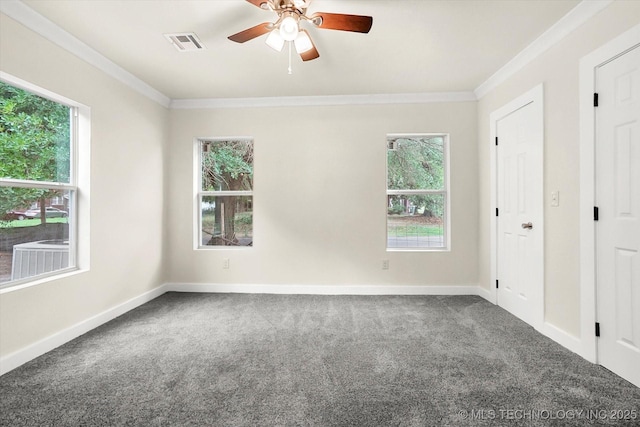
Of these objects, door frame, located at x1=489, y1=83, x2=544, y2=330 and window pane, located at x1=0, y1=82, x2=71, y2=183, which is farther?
door frame, located at x1=489, y1=83, x2=544, y2=330

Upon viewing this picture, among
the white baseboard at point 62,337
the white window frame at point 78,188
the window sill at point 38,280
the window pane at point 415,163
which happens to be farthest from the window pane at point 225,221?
the window pane at point 415,163

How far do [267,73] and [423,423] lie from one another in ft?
10.9

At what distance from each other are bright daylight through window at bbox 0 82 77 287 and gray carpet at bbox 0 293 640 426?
0.75 metres

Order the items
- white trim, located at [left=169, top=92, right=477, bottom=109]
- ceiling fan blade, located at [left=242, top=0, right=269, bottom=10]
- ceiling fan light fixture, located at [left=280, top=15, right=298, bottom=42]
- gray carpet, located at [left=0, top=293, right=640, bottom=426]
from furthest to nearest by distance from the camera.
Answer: white trim, located at [left=169, top=92, right=477, bottom=109]
ceiling fan light fixture, located at [left=280, top=15, right=298, bottom=42]
ceiling fan blade, located at [left=242, top=0, right=269, bottom=10]
gray carpet, located at [left=0, top=293, right=640, bottom=426]

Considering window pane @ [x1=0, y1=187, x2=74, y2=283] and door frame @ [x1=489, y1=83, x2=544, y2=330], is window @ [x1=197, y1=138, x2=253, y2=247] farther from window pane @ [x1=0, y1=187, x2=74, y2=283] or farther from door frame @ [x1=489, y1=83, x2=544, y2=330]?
door frame @ [x1=489, y1=83, x2=544, y2=330]

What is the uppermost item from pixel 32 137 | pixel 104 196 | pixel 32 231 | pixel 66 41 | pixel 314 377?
pixel 66 41

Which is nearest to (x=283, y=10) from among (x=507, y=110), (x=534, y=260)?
(x=507, y=110)

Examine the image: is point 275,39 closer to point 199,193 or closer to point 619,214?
point 619,214

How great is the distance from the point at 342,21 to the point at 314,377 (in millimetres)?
2315

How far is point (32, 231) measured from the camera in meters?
2.49

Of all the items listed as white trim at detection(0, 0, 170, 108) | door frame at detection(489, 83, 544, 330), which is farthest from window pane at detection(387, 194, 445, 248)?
white trim at detection(0, 0, 170, 108)

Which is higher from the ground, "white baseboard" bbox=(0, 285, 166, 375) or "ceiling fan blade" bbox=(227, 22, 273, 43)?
"ceiling fan blade" bbox=(227, 22, 273, 43)

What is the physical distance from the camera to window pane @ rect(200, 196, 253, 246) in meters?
4.28

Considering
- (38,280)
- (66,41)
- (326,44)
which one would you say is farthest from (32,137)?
(326,44)
